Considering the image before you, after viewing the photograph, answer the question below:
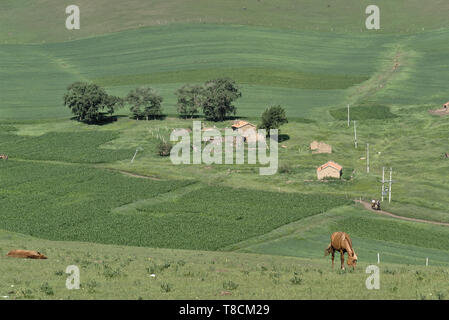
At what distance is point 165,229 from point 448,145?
66.9 m

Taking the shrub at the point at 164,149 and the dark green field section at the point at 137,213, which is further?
the shrub at the point at 164,149

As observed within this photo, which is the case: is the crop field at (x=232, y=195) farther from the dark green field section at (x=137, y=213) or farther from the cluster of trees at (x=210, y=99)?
the cluster of trees at (x=210, y=99)

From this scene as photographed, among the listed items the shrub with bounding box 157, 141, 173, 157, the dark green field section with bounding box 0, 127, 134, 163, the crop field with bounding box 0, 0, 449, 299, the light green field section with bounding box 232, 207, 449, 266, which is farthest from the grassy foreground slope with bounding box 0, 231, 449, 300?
the dark green field section with bounding box 0, 127, 134, 163

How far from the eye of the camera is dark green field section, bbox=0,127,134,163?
123 metres

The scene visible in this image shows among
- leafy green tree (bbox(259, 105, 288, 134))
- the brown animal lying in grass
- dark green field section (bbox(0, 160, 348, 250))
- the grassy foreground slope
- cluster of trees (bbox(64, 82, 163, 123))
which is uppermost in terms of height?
cluster of trees (bbox(64, 82, 163, 123))

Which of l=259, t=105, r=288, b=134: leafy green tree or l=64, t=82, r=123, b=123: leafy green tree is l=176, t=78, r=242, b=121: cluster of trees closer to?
l=64, t=82, r=123, b=123: leafy green tree

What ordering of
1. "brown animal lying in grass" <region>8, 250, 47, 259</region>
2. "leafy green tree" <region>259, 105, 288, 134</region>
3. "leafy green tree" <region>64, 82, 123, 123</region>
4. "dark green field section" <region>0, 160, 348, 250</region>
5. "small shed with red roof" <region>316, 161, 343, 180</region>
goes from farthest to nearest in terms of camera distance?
1. "leafy green tree" <region>64, 82, 123, 123</region>
2. "leafy green tree" <region>259, 105, 288, 134</region>
3. "small shed with red roof" <region>316, 161, 343, 180</region>
4. "dark green field section" <region>0, 160, 348, 250</region>
5. "brown animal lying in grass" <region>8, 250, 47, 259</region>

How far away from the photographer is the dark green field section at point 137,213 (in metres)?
74.2

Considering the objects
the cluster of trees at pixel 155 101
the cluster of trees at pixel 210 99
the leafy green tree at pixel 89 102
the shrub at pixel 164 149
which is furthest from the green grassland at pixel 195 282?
the leafy green tree at pixel 89 102

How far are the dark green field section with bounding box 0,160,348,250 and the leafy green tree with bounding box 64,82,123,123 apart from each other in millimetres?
40077

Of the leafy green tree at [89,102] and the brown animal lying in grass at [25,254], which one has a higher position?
the leafy green tree at [89,102]

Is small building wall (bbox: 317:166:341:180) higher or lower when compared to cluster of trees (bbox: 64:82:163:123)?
lower

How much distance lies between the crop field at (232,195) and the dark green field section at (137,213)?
0.28m
